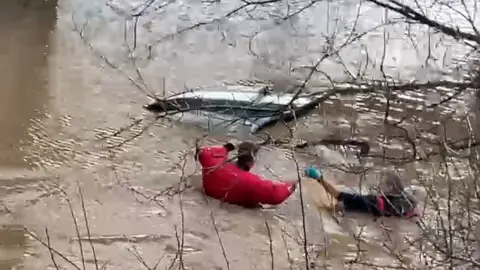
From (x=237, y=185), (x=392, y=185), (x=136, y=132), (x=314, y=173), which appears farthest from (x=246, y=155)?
(x=136, y=132)

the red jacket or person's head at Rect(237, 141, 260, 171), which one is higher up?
person's head at Rect(237, 141, 260, 171)

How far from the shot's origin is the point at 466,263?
3.51 metres

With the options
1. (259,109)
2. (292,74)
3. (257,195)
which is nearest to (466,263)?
(257,195)

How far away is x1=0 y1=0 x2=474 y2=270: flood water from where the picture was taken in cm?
667

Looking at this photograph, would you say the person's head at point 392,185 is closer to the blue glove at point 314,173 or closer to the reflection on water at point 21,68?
the blue glove at point 314,173

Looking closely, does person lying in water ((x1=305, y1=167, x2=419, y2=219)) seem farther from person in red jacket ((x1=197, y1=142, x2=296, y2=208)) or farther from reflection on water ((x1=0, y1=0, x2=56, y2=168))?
reflection on water ((x1=0, y1=0, x2=56, y2=168))

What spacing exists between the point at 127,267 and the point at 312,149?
2.60 m

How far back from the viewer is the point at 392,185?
5836 mm

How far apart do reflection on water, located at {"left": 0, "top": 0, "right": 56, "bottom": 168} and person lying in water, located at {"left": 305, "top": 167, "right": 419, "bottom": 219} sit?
9.99 ft

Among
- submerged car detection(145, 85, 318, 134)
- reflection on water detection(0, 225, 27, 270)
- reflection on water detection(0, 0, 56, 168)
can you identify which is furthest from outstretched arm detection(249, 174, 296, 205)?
reflection on water detection(0, 0, 56, 168)

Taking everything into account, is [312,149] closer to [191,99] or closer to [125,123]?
[191,99]

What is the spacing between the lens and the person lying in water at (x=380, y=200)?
209 inches

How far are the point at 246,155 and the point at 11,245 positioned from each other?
2.03 metres

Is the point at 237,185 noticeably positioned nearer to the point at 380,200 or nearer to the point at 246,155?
the point at 246,155
